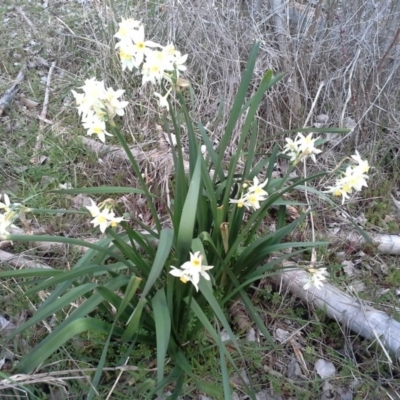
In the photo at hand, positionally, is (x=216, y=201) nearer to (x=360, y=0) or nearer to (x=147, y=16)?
(x=360, y=0)

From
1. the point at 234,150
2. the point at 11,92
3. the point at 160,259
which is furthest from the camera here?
the point at 11,92

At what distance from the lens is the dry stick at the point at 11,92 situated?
10.7 ft

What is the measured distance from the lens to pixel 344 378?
6.04 ft

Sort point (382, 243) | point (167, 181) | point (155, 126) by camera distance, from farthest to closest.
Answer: point (155, 126)
point (167, 181)
point (382, 243)

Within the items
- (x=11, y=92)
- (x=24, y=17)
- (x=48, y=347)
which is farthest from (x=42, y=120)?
(x=48, y=347)

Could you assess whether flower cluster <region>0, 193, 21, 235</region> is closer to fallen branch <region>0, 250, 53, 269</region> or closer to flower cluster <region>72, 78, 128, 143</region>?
flower cluster <region>72, 78, 128, 143</region>

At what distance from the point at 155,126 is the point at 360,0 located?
1.45 meters

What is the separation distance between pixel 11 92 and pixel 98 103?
2.31m

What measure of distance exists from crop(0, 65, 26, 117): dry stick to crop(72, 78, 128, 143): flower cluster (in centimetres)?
209

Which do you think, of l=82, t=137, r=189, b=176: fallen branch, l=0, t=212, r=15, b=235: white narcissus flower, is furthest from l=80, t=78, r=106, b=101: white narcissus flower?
l=82, t=137, r=189, b=176: fallen branch

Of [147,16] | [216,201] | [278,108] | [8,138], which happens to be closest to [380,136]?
[278,108]

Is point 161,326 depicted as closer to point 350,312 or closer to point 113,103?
point 113,103

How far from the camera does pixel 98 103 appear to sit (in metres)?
1.39

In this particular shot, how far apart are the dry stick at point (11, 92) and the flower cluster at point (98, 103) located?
209cm
